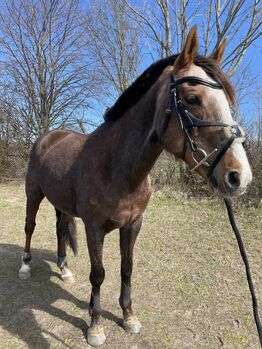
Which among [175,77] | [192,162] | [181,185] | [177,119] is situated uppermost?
[175,77]

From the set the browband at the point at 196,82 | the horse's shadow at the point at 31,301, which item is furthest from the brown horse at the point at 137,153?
the horse's shadow at the point at 31,301

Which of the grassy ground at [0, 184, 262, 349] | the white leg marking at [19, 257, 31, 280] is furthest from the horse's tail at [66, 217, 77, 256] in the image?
the white leg marking at [19, 257, 31, 280]

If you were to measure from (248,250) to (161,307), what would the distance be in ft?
6.15

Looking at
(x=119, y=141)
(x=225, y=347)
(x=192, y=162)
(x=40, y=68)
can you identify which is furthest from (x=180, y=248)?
(x=40, y=68)

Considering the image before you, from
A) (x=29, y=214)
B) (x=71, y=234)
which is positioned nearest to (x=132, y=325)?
(x=71, y=234)

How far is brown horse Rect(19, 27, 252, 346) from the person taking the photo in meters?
1.48

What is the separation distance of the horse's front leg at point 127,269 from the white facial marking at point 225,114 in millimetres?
1262

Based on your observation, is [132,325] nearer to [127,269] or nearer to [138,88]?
[127,269]

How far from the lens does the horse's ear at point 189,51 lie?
5.04 feet

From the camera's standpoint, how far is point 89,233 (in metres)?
2.35

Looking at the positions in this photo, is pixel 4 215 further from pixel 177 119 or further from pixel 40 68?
pixel 40 68

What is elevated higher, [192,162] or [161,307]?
[192,162]

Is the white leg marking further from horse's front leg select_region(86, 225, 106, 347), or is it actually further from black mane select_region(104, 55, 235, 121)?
black mane select_region(104, 55, 235, 121)

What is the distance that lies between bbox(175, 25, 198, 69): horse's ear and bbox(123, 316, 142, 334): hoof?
7.02 feet
